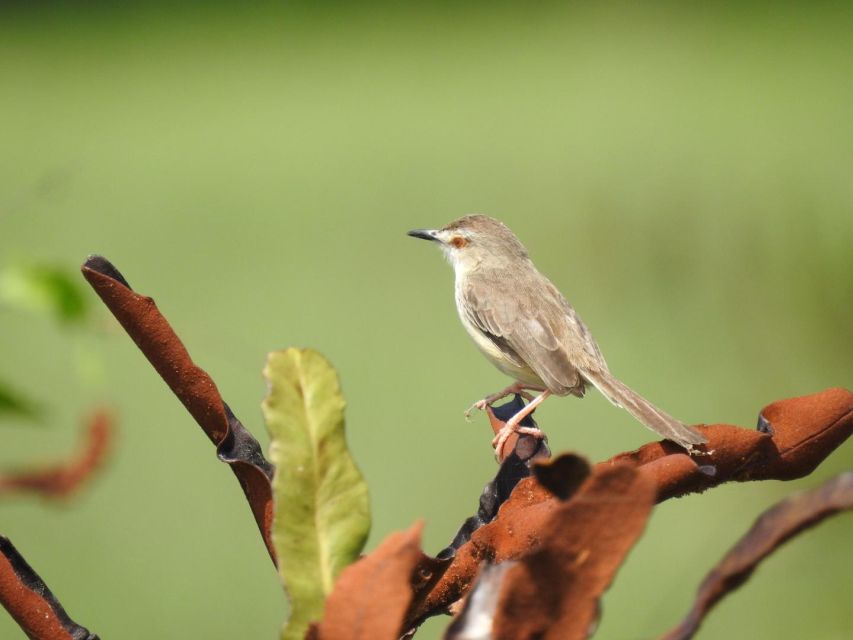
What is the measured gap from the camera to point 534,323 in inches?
101

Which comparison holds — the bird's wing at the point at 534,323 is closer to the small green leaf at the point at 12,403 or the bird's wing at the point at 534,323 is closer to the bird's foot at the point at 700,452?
the small green leaf at the point at 12,403

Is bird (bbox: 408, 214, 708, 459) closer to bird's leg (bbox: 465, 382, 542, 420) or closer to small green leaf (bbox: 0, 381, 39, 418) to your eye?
bird's leg (bbox: 465, 382, 542, 420)

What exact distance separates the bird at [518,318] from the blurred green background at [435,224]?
53.7 inches

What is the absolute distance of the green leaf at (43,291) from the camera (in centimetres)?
149

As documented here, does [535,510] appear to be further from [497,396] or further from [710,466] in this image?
[497,396]

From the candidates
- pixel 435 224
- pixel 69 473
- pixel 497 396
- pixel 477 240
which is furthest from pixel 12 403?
pixel 435 224

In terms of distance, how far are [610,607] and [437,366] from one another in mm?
1627

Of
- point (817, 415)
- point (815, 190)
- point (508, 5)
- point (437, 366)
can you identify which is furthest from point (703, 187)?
point (817, 415)

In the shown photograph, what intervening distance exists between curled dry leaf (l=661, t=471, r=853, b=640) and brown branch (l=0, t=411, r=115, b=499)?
0.86 metres

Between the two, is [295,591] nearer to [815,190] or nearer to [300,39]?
[815,190]

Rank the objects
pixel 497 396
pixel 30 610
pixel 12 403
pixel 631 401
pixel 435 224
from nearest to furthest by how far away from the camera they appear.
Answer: pixel 30 610 → pixel 12 403 → pixel 497 396 → pixel 631 401 → pixel 435 224

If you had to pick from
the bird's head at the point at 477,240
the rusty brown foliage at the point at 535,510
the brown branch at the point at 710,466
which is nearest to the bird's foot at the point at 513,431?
the rusty brown foliage at the point at 535,510

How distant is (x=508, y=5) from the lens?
31.1 feet

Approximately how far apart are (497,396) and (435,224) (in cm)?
452
